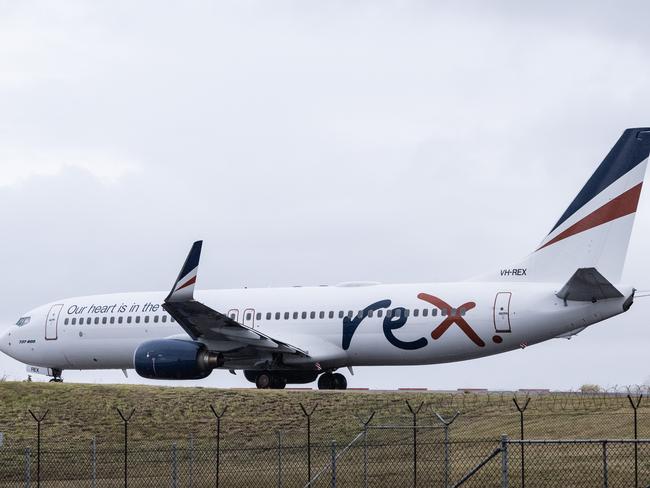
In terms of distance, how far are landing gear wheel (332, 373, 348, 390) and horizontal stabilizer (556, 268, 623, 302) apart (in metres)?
9.11

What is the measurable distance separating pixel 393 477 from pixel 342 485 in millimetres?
1322

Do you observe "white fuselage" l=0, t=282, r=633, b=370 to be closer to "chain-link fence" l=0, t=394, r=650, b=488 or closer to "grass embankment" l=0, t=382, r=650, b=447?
"grass embankment" l=0, t=382, r=650, b=447

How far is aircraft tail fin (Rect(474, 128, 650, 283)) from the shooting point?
35.8 metres

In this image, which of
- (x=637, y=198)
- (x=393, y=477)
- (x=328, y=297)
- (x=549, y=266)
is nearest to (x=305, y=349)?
(x=328, y=297)

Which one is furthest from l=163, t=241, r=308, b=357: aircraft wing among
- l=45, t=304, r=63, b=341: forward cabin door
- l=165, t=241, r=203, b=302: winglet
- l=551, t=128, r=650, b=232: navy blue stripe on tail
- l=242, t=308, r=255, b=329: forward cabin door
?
l=551, t=128, r=650, b=232: navy blue stripe on tail

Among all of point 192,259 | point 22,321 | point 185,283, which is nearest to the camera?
point 192,259

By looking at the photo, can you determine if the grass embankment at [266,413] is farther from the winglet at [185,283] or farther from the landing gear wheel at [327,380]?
the landing gear wheel at [327,380]

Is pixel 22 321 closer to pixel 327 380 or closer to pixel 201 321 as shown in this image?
pixel 201 321

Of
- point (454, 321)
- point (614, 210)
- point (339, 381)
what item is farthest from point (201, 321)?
point (614, 210)

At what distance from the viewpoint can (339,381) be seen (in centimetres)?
4109

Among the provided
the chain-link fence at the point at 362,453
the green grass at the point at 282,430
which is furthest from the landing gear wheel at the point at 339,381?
the chain-link fence at the point at 362,453

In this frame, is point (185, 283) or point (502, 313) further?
point (185, 283)

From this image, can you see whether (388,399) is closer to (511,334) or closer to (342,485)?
(511,334)

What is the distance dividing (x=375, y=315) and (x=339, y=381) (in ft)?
12.6
